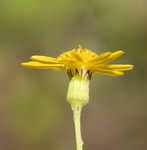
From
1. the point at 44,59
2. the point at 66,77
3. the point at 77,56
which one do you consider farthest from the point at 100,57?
the point at 66,77

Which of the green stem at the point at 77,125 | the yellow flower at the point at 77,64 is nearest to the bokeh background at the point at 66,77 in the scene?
the yellow flower at the point at 77,64

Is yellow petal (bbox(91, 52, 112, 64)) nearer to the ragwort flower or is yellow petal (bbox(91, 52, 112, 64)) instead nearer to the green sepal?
the ragwort flower

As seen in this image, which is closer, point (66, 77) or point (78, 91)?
point (78, 91)

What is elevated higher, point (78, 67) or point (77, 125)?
point (78, 67)

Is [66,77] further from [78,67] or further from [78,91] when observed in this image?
[78,91]

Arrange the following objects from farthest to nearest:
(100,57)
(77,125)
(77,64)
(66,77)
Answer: (66,77)
(77,64)
(100,57)
(77,125)
